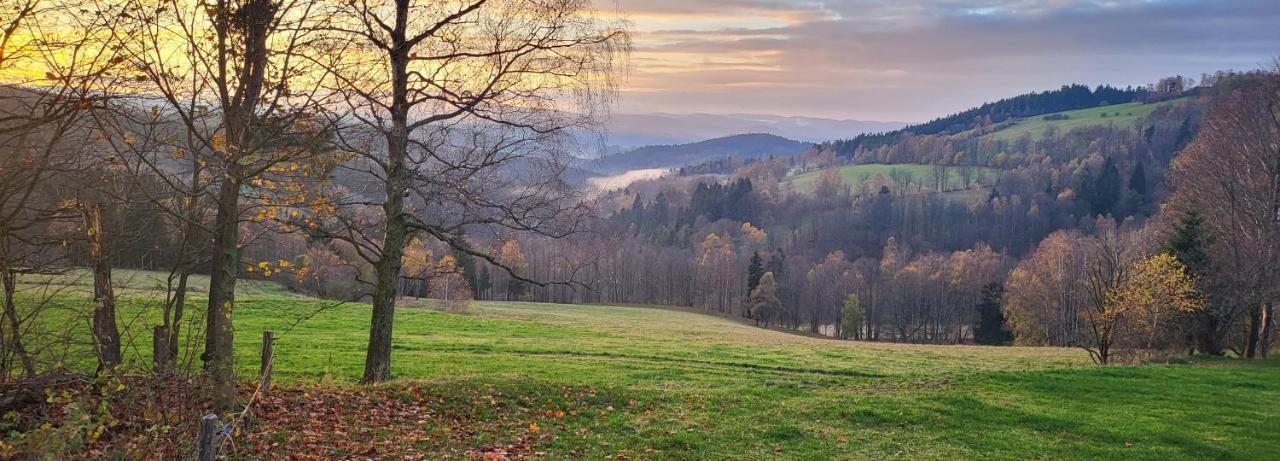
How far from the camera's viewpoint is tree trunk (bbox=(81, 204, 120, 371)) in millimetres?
7992

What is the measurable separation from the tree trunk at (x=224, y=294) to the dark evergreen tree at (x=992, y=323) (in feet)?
274

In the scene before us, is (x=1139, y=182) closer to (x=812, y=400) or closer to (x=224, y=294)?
(x=812, y=400)

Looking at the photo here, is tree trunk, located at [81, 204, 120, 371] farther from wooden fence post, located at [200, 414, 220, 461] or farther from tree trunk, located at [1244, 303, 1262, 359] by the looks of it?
tree trunk, located at [1244, 303, 1262, 359]

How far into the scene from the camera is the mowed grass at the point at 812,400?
1265cm

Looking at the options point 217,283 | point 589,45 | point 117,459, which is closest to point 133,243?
point 217,283

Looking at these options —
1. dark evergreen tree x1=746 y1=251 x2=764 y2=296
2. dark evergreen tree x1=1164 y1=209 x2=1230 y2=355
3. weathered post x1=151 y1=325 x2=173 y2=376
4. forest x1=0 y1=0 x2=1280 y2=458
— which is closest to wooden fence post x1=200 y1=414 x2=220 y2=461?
forest x1=0 y1=0 x2=1280 y2=458

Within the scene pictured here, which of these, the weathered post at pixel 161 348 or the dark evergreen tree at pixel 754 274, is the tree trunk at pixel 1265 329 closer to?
the weathered post at pixel 161 348

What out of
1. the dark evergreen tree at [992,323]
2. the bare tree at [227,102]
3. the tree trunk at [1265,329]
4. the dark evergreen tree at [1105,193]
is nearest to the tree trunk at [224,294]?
the bare tree at [227,102]

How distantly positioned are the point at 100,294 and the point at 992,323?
3390 inches

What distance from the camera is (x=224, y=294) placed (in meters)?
10.7

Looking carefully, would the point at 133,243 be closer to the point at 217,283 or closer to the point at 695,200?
the point at 217,283

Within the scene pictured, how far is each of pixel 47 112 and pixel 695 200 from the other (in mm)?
171337

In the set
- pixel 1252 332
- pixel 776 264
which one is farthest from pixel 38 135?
pixel 776 264

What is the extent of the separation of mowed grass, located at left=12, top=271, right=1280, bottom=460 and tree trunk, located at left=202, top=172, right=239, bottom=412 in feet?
2.83
